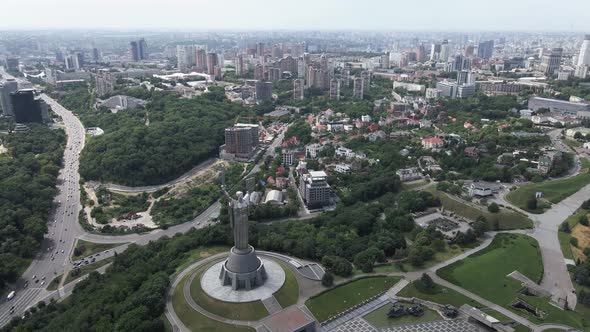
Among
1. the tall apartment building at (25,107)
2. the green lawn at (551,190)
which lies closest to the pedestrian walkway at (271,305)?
the green lawn at (551,190)

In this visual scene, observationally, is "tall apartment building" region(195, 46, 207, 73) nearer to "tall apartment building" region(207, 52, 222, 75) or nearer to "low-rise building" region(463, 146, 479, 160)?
"tall apartment building" region(207, 52, 222, 75)

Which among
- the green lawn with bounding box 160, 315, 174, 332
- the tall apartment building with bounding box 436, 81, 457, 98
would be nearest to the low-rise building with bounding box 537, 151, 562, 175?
the green lawn with bounding box 160, 315, 174, 332

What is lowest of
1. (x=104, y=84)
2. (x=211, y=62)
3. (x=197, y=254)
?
(x=197, y=254)

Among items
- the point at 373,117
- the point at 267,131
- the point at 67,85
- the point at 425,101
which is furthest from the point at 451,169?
the point at 67,85

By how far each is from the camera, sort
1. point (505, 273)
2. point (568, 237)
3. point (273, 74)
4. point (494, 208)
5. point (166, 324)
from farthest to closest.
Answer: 1. point (273, 74)
2. point (494, 208)
3. point (568, 237)
4. point (505, 273)
5. point (166, 324)

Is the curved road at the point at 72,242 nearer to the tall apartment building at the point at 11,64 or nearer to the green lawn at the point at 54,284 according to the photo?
the green lawn at the point at 54,284

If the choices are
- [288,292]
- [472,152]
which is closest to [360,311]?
[288,292]

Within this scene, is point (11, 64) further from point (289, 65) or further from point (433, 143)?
point (433, 143)
